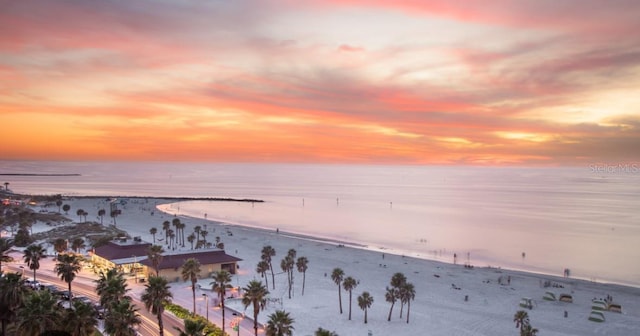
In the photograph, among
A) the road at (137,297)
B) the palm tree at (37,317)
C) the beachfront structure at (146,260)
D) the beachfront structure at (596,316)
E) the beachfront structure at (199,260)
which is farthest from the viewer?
the beachfront structure at (146,260)

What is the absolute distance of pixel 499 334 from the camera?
2012 inches

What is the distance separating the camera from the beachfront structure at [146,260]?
69.2 m

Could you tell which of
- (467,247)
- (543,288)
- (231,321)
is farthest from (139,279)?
(467,247)

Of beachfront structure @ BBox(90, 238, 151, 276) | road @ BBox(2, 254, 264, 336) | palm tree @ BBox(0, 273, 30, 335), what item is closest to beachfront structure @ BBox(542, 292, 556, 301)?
road @ BBox(2, 254, 264, 336)

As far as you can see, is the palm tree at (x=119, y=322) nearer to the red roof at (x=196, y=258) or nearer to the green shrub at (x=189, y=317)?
the green shrub at (x=189, y=317)

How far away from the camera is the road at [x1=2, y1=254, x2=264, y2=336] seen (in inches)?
1773

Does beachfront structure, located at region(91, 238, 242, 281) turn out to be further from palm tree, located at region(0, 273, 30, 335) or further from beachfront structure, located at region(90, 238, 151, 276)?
palm tree, located at region(0, 273, 30, 335)

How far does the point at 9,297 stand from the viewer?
31719mm

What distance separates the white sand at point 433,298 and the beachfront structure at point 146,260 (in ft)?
9.57

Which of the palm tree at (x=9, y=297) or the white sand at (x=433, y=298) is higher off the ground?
the palm tree at (x=9, y=297)

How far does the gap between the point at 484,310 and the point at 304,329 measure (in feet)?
89.9

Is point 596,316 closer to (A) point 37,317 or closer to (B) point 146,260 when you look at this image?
(A) point 37,317

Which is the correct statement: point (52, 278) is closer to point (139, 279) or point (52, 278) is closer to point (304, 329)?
point (139, 279)

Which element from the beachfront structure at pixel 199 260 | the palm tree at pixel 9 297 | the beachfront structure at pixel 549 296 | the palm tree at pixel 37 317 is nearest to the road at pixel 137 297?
the beachfront structure at pixel 199 260
